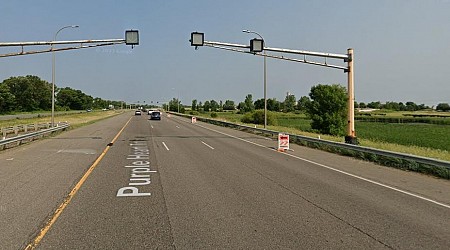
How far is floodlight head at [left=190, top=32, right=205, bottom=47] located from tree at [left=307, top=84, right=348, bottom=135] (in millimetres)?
48285

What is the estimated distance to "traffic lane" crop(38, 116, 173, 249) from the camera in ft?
17.5

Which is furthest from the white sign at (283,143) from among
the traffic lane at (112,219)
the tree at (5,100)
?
the tree at (5,100)

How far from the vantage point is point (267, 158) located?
52.5 feet

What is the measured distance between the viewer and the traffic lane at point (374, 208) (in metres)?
5.78

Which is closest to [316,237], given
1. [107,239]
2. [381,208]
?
[381,208]

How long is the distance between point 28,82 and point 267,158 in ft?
432

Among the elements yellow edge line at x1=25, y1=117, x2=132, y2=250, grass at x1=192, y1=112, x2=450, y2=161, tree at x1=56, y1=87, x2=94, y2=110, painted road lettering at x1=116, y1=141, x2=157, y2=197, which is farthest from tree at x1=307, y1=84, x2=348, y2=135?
tree at x1=56, y1=87, x2=94, y2=110

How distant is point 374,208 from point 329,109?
6192 centimetres

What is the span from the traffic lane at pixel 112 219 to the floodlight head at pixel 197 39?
11.9 meters

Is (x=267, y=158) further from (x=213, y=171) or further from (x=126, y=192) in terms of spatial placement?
(x=126, y=192)

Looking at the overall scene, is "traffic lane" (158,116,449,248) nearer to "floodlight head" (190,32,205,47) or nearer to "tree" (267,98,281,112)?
"floodlight head" (190,32,205,47)

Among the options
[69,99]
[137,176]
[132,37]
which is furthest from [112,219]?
[69,99]

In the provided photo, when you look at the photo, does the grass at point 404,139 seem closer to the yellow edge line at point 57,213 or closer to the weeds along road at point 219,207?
the weeds along road at point 219,207

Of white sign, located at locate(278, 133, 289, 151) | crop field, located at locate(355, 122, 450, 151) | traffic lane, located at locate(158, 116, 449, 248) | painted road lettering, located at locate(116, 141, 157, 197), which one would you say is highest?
white sign, located at locate(278, 133, 289, 151)
